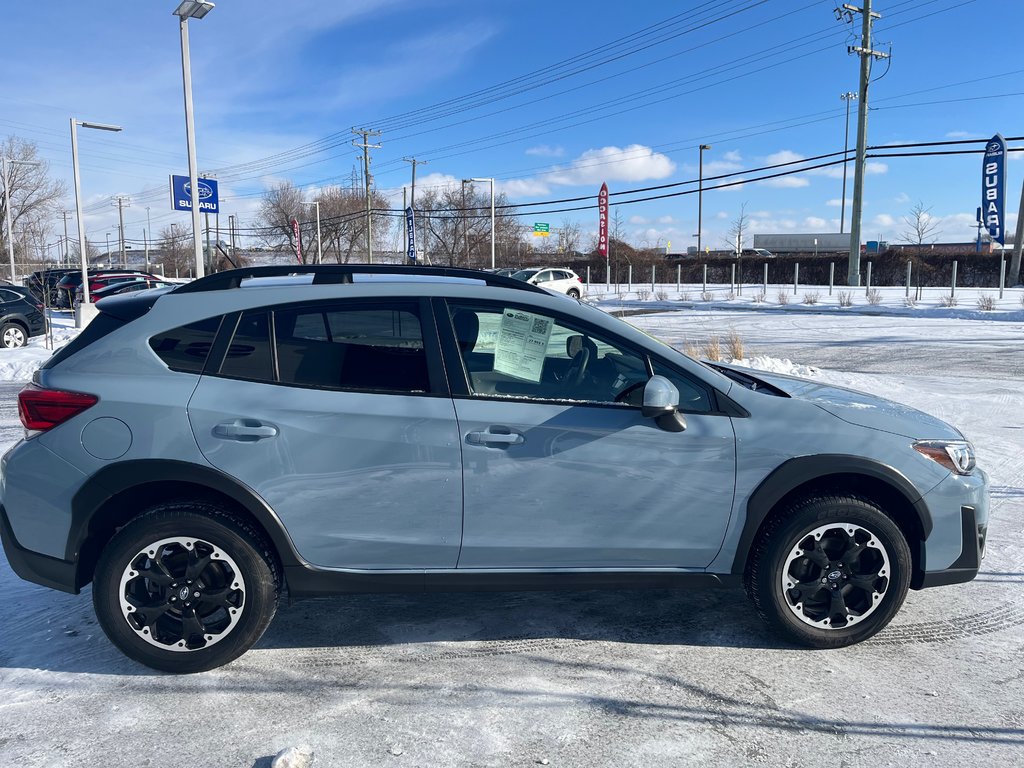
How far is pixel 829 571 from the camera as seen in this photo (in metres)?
3.53

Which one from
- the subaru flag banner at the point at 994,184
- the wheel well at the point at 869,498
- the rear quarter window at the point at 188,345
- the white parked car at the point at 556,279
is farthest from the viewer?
the white parked car at the point at 556,279

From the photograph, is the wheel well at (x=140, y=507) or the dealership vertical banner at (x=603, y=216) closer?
the wheel well at (x=140, y=507)

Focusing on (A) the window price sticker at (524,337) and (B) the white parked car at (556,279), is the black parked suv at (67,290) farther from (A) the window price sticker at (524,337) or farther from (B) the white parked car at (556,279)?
(A) the window price sticker at (524,337)

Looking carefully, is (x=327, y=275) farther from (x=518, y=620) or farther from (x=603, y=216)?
(x=603, y=216)

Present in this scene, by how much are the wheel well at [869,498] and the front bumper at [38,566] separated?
3040mm

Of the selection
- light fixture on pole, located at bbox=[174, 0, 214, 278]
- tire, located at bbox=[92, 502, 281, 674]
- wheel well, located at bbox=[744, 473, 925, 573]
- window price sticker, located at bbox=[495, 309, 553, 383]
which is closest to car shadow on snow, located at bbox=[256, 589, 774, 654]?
tire, located at bbox=[92, 502, 281, 674]

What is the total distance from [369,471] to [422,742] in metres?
1.10

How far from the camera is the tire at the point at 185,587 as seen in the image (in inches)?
129

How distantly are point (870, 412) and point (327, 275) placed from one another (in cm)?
271

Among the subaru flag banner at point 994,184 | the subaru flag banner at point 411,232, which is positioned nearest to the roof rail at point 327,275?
the subaru flag banner at point 994,184

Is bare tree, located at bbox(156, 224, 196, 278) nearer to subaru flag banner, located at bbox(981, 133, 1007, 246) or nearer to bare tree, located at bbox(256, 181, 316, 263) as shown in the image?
bare tree, located at bbox(256, 181, 316, 263)

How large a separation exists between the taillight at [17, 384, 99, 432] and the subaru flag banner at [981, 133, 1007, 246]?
33.7 m

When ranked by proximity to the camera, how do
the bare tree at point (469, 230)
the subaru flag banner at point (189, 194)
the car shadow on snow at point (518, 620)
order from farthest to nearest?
the bare tree at point (469, 230) < the subaru flag banner at point (189, 194) < the car shadow on snow at point (518, 620)

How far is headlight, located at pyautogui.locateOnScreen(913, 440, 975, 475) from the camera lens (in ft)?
11.7
